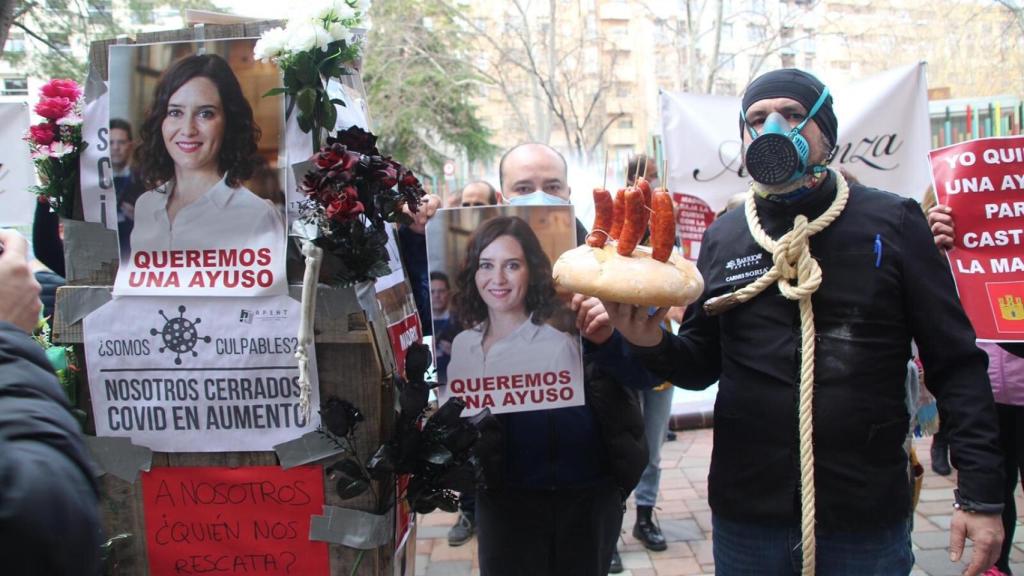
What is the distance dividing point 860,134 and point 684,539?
295cm

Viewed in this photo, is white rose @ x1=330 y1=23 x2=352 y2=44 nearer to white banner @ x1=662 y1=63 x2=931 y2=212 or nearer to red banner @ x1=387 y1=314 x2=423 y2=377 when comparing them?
red banner @ x1=387 y1=314 x2=423 y2=377

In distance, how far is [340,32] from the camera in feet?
5.28

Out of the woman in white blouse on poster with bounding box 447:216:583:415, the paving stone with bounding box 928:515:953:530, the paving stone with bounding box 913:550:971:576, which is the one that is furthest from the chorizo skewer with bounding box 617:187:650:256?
the paving stone with bounding box 928:515:953:530

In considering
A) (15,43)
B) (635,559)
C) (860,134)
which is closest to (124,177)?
(635,559)

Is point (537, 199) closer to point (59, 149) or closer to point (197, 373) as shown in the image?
point (197, 373)

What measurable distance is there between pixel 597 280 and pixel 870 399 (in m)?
0.72

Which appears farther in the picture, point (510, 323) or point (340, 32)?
point (510, 323)

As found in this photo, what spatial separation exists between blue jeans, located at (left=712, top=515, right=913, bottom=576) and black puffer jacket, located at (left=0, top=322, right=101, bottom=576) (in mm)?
1507

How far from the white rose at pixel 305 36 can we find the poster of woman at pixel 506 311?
56 cm

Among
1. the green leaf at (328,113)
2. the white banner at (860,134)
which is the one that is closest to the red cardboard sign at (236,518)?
the green leaf at (328,113)

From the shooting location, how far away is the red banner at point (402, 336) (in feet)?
6.20

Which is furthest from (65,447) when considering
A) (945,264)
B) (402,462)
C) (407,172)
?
(945,264)

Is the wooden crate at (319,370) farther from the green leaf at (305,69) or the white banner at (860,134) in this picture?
the white banner at (860,134)

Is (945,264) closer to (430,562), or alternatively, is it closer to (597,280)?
(597,280)
